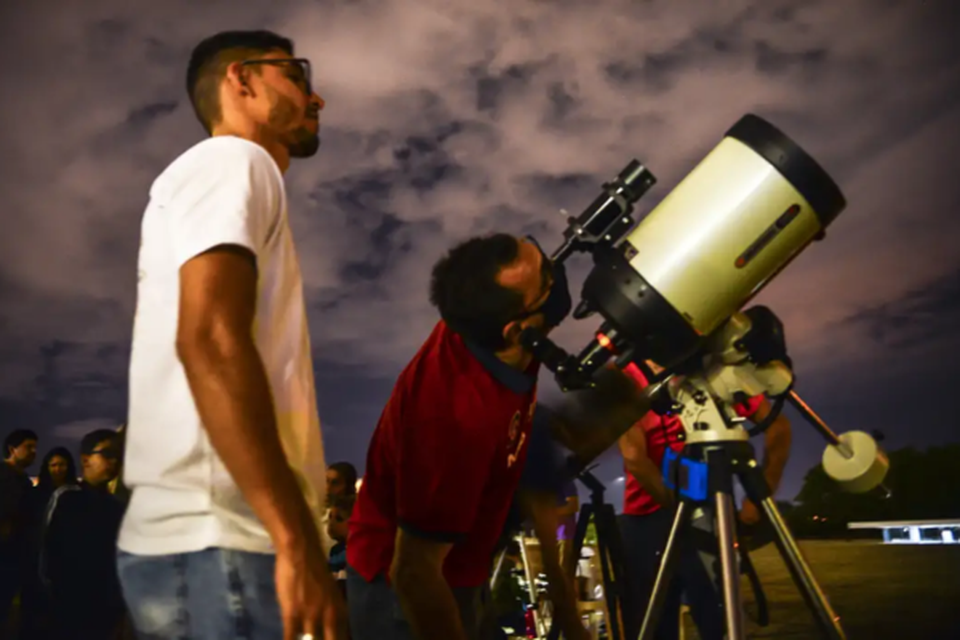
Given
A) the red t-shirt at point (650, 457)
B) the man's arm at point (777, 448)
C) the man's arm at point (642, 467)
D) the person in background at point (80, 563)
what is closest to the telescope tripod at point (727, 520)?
the man's arm at point (642, 467)

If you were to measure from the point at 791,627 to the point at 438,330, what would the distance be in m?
2.71

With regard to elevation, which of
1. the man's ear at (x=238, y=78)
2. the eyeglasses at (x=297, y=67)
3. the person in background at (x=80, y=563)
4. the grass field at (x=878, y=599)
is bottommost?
the grass field at (x=878, y=599)

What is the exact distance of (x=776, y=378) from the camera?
143 centimetres

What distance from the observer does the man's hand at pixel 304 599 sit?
69 centimetres

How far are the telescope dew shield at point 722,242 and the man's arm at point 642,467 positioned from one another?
2.29 feet

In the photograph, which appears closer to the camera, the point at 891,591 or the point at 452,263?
the point at 452,263

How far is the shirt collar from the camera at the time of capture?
1329 mm

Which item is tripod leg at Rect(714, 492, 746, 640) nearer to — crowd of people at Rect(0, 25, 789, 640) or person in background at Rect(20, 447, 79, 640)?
crowd of people at Rect(0, 25, 789, 640)

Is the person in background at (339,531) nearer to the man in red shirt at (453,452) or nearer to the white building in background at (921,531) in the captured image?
the man in red shirt at (453,452)

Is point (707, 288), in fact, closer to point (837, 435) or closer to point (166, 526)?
point (837, 435)

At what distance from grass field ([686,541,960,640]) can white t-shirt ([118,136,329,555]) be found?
3.65 ft

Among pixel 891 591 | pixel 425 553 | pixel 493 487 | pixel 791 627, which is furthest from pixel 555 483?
pixel 891 591

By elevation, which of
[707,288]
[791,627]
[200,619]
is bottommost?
[791,627]

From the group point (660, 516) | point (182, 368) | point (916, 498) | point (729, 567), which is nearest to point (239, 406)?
point (182, 368)
